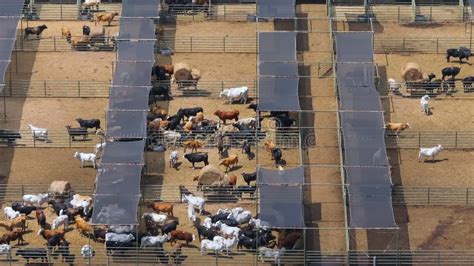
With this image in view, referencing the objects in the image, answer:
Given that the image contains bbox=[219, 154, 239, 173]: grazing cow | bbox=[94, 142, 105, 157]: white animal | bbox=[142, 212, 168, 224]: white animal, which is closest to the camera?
bbox=[142, 212, 168, 224]: white animal

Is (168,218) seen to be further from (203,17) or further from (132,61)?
(203,17)

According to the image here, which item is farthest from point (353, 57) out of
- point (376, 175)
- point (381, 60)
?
point (376, 175)

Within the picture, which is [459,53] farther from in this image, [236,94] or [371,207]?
[371,207]

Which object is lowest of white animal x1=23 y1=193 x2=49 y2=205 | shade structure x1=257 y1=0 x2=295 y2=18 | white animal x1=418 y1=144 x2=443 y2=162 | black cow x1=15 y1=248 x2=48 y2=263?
black cow x1=15 y1=248 x2=48 y2=263

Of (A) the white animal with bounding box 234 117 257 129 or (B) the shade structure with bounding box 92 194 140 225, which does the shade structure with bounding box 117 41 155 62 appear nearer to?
(A) the white animal with bounding box 234 117 257 129

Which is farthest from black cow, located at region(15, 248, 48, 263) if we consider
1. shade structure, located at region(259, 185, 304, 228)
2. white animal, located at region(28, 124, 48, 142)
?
white animal, located at region(28, 124, 48, 142)

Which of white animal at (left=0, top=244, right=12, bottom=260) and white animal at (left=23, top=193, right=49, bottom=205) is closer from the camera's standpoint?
white animal at (left=0, top=244, right=12, bottom=260)
